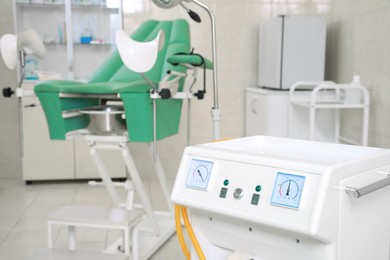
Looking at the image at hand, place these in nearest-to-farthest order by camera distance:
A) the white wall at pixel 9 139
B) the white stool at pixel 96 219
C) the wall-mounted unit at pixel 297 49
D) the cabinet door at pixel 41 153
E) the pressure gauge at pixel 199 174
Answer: the pressure gauge at pixel 199 174, the white stool at pixel 96 219, the wall-mounted unit at pixel 297 49, the cabinet door at pixel 41 153, the white wall at pixel 9 139

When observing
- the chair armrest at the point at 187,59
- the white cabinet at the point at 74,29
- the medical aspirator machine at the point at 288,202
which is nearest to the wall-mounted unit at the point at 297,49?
the chair armrest at the point at 187,59

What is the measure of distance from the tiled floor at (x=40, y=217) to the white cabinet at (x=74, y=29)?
3.60ft

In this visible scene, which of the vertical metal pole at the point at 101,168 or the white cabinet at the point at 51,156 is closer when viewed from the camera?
the vertical metal pole at the point at 101,168

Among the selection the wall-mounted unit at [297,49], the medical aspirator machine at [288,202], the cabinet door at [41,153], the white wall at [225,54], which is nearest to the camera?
the medical aspirator machine at [288,202]

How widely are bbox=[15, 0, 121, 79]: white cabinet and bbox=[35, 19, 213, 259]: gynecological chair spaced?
172 centimetres

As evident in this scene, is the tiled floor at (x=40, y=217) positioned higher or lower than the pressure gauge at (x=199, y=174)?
lower

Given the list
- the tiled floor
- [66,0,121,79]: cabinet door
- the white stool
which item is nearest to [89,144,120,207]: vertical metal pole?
the white stool

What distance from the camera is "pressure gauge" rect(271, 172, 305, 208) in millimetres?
926

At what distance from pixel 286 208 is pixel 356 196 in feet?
0.48

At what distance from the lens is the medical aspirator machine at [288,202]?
36.1 inches

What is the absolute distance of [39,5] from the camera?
435cm

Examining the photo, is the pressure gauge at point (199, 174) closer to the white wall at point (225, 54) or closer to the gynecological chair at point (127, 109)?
the gynecological chair at point (127, 109)

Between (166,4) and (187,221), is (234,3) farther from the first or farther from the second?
(187,221)

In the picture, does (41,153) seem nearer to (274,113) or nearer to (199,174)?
(274,113)
